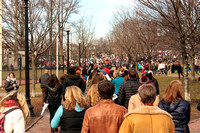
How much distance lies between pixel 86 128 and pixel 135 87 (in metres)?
2.89

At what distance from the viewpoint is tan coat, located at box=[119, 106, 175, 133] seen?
275cm

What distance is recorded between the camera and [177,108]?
14.3 feet

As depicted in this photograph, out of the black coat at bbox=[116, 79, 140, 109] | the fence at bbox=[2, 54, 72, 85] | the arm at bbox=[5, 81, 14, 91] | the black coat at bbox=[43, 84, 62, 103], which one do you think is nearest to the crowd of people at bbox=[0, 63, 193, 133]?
the black coat at bbox=[116, 79, 140, 109]

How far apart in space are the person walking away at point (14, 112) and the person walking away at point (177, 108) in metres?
2.33

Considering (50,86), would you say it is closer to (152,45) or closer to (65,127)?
(65,127)

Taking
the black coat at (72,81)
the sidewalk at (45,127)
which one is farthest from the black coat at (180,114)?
the black coat at (72,81)

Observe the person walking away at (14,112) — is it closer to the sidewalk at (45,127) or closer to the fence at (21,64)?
the sidewalk at (45,127)

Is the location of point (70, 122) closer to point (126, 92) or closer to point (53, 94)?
point (126, 92)

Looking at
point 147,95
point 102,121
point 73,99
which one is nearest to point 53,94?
point 73,99

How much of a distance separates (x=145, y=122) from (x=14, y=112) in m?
1.85

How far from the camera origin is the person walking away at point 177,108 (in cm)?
434

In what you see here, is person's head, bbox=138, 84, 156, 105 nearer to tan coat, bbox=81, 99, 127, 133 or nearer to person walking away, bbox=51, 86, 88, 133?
tan coat, bbox=81, 99, 127, 133

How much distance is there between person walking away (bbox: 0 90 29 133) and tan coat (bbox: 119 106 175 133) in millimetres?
1537

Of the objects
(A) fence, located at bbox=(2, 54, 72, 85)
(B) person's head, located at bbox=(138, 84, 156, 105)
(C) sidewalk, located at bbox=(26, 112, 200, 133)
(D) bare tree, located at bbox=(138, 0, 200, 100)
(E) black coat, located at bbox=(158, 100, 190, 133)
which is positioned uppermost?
(D) bare tree, located at bbox=(138, 0, 200, 100)
